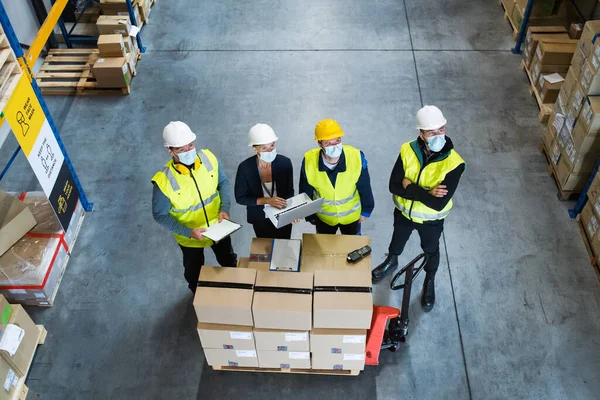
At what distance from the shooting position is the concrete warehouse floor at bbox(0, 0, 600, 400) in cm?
502

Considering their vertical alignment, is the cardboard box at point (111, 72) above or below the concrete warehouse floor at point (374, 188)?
above

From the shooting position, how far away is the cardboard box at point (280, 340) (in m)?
4.32

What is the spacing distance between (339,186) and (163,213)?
1470 mm

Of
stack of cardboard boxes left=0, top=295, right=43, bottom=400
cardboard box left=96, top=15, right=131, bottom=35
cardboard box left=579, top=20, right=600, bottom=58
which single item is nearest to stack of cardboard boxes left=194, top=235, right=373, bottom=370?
stack of cardboard boxes left=0, top=295, right=43, bottom=400

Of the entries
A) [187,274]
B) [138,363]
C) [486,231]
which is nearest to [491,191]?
[486,231]

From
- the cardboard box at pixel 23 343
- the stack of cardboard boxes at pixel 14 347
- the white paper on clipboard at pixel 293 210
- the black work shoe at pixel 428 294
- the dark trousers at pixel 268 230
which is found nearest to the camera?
the white paper on clipboard at pixel 293 210

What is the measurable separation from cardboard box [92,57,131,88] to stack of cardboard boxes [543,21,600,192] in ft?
19.5

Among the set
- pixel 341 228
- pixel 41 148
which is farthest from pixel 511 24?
pixel 41 148

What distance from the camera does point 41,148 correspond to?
5.40 m

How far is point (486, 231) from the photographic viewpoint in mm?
6203

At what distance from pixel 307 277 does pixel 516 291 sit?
8.41ft

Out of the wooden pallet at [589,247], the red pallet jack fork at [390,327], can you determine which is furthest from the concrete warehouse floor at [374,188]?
the red pallet jack fork at [390,327]

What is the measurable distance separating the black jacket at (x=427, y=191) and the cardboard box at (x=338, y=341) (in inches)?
46.7

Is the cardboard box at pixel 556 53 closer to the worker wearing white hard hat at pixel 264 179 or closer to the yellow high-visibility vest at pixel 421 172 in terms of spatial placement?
the yellow high-visibility vest at pixel 421 172
